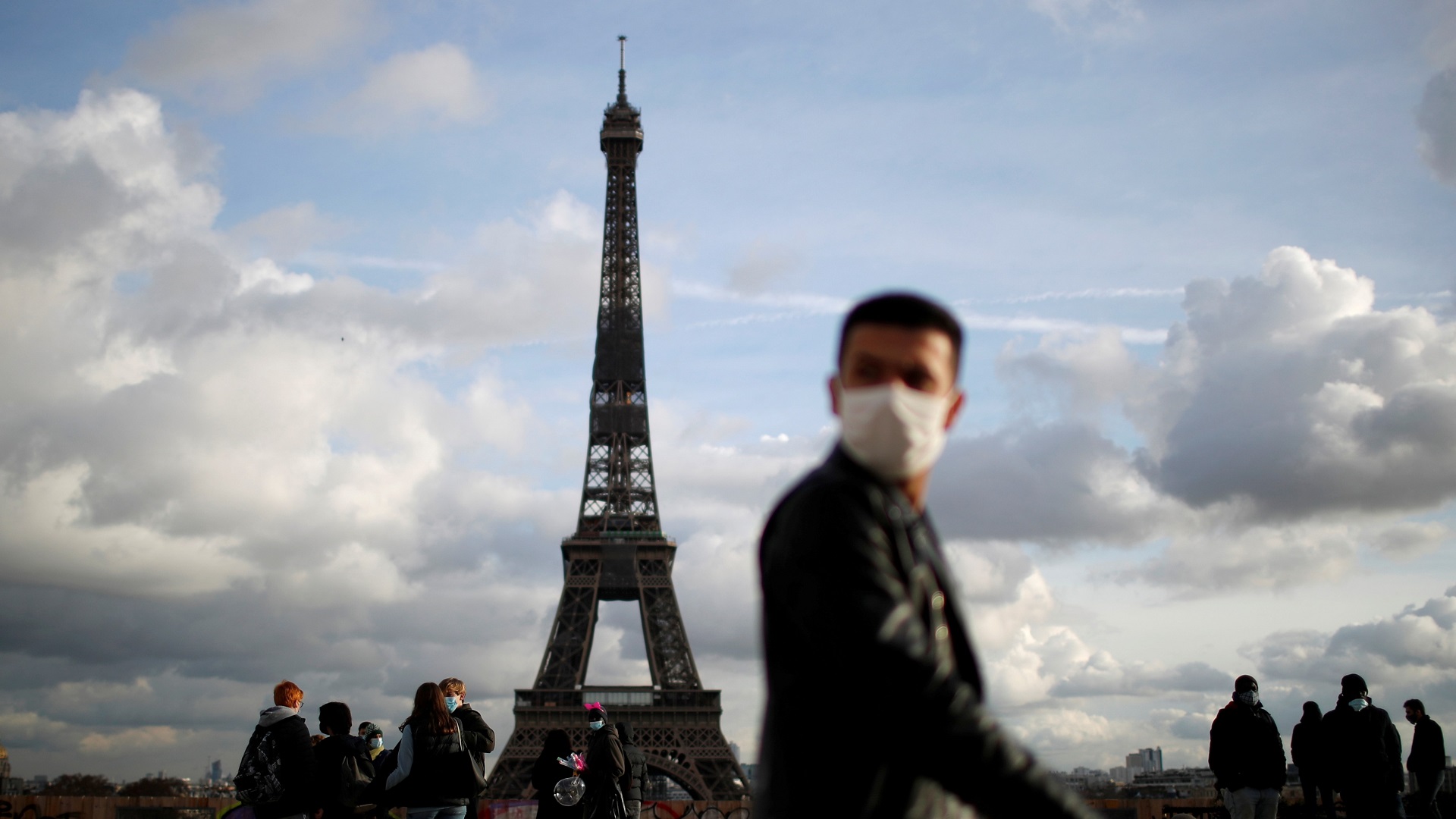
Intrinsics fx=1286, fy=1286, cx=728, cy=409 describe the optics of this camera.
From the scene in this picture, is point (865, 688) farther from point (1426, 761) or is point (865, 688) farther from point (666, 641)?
point (666, 641)

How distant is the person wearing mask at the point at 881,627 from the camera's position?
183 centimetres

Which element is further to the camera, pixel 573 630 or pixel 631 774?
pixel 573 630

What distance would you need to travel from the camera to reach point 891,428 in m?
2.10

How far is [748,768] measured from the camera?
6153 centimetres

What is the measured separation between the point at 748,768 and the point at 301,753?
178ft

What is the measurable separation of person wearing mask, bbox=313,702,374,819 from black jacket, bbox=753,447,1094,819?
912cm

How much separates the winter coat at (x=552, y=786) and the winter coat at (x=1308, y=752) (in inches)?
290

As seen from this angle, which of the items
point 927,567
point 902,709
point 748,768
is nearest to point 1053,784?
point 902,709

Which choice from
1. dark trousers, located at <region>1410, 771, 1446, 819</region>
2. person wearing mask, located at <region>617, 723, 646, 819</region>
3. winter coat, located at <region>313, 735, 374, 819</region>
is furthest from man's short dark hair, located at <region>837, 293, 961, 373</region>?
dark trousers, located at <region>1410, 771, 1446, 819</region>

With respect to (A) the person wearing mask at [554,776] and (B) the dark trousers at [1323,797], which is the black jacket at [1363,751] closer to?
(B) the dark trousers at [1323,797]

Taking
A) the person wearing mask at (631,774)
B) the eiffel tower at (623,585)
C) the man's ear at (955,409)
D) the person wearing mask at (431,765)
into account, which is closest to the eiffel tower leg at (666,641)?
the eiffel tower at (623,585)

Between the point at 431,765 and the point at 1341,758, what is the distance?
8433 mm

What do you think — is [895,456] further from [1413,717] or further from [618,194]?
[618,194]

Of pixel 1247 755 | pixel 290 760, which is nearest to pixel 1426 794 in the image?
pixel 1247 755
